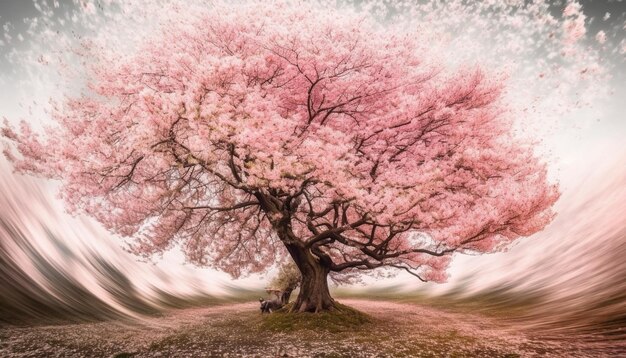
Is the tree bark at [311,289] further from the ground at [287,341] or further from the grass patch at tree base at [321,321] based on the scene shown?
the ground at [287,341]

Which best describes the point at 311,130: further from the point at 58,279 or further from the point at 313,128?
the point at 58,279

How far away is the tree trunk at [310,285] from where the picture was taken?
16.5 metres

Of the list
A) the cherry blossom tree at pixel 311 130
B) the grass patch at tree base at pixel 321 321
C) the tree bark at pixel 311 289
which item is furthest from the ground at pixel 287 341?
the cherry blossom tree at pixel 311 130

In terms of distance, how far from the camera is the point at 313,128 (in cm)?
1373

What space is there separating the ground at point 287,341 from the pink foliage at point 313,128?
3146mm

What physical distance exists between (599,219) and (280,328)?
19508mm

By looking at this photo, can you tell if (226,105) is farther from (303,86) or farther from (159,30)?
(159,30)

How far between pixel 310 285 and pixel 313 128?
7.64 metres

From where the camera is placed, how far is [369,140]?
46.2 ft

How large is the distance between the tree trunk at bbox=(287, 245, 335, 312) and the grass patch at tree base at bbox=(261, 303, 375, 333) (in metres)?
0.49

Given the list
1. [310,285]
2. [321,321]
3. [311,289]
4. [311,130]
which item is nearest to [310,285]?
[310,285]

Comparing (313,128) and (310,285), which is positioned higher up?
(313,128)

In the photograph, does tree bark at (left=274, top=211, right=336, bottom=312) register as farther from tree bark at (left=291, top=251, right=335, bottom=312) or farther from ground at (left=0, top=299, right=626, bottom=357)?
ground at (left=0, top=299, right=626, bottom=357)

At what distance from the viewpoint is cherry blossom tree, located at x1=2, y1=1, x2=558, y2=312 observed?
439 inches
